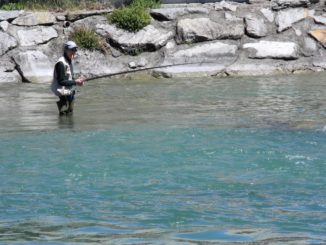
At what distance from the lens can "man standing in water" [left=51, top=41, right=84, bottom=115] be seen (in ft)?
43.0

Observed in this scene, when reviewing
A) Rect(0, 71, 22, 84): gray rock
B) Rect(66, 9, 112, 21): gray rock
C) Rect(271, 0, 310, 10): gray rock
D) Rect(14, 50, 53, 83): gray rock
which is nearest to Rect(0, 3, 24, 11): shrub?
Rect(66, 9, 112, 21): gray rock

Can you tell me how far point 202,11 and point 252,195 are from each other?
11.5 meters

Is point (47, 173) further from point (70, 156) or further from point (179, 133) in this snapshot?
point (179, 133)

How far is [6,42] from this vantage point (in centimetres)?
1817

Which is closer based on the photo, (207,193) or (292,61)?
(207,193)

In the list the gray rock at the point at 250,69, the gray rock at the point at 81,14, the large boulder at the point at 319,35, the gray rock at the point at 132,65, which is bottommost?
the gray rock at the point at 250,69

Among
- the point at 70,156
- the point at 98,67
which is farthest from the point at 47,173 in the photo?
the point at 98,67

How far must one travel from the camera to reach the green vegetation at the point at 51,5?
19.4m

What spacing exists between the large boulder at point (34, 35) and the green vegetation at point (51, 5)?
1.05 meters

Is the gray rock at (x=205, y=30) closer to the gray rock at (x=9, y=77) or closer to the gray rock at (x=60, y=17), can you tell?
the gray rock at (x=60, y=17)

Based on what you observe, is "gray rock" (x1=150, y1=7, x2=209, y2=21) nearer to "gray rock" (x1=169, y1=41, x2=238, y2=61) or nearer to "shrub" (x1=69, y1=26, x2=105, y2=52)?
"gray rock" (x1=169, y1=41, x2=238, y2=61)

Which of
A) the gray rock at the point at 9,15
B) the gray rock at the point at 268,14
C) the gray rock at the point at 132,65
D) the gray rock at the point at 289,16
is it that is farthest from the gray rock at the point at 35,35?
the gray rock at the point at 289,16

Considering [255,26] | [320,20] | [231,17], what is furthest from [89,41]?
[320,20]

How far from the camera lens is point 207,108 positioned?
13734mm
